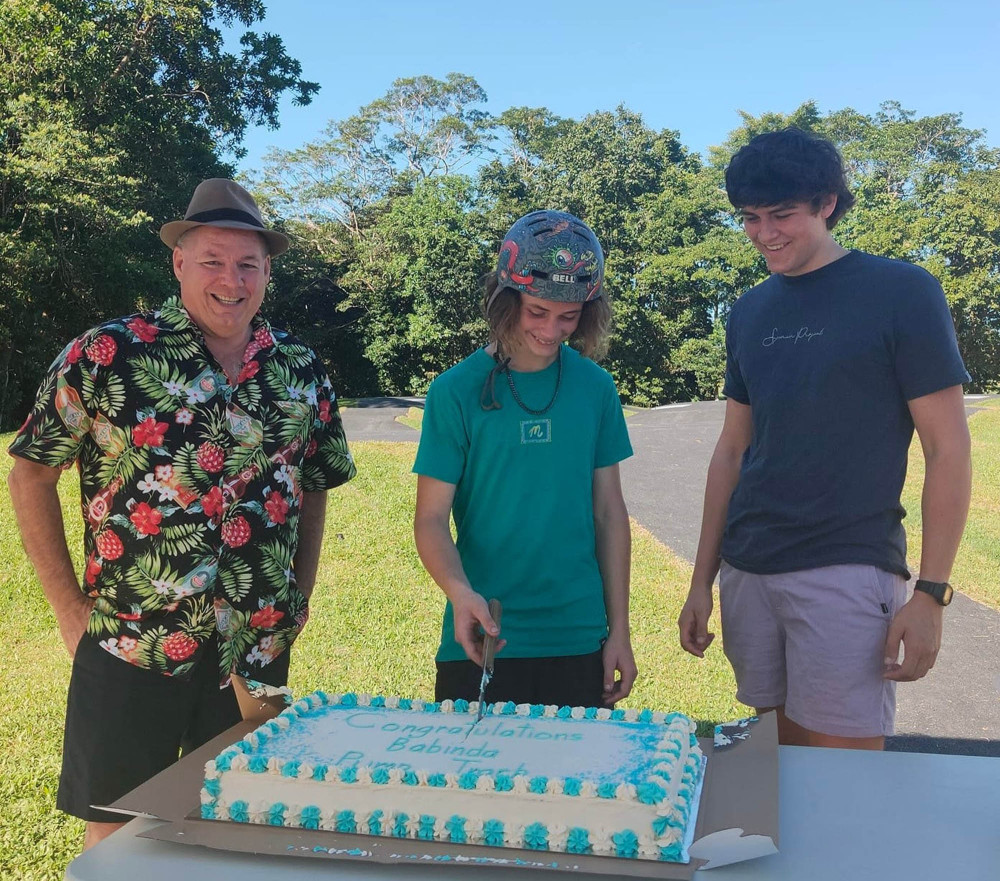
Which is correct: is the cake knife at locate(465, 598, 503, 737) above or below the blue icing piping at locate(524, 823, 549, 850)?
above

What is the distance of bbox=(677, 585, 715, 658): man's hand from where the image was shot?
2.68 metres

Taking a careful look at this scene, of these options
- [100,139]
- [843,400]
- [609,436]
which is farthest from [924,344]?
[100,139]

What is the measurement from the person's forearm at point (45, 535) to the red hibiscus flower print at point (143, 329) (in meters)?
0.42

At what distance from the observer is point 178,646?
2.21 meters

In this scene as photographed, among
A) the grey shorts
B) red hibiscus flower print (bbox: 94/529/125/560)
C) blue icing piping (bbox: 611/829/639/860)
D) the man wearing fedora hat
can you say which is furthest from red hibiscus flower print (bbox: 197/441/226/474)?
the grey shorts

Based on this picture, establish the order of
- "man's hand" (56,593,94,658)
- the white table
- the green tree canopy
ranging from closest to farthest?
the white table
"man's hand" (56,593,94,658)
the green tree canopy

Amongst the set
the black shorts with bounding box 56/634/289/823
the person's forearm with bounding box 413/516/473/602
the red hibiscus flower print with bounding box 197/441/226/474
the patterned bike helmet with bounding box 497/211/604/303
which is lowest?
the black shorts with bounding box 56/634/289/823

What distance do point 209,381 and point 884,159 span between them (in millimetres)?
47328

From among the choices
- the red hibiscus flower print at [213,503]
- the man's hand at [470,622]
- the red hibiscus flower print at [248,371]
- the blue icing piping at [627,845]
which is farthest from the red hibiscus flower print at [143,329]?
the blue icing piping at [627,845]

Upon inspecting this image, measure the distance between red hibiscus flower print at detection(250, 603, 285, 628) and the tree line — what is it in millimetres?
18827

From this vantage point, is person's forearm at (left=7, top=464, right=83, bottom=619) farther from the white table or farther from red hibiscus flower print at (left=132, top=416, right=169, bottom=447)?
the white table

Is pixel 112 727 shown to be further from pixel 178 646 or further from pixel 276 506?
pixel 276 506

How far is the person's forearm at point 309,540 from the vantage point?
260cm

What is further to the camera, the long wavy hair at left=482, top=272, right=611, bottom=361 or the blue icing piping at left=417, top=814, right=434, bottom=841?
the long wavy hair at left=482, top=272, right=611, bottom=361
